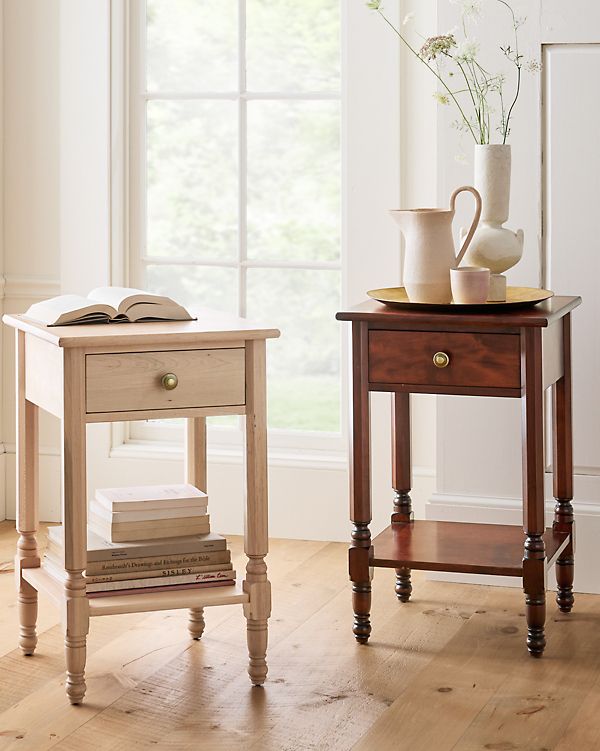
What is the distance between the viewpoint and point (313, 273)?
146 inches

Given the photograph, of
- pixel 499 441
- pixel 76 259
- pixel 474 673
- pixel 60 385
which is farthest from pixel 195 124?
pixel 474 673

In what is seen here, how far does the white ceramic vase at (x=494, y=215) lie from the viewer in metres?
2.80

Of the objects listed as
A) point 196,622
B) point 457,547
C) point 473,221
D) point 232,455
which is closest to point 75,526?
point 196,622

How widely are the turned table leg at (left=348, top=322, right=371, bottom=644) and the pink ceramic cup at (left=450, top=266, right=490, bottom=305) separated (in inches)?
8.9

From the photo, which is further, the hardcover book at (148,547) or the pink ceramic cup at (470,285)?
the pink ceramic cup at (470,285)

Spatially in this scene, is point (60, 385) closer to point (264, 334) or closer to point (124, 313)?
point (124, 313)

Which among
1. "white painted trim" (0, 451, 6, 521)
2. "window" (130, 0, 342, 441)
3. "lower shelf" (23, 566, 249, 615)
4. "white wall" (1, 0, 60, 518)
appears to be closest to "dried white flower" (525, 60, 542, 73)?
"window" (130, 0, 342, 441)

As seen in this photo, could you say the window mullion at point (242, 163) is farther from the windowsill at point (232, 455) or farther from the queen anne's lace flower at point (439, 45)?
the queen anne's lace flower at point (439, 45)

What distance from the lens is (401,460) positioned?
3162 mm

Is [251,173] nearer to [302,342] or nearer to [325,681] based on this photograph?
[302,342]

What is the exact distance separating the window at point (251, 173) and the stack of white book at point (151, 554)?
3.93 feet

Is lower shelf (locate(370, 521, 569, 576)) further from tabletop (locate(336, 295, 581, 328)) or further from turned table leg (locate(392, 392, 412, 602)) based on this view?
tabletop (locate(336, 295, 581, 328))

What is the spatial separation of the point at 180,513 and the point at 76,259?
1447mm

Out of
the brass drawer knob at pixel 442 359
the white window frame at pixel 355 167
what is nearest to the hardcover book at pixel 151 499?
the brass drawer knob at pixel 442 359
